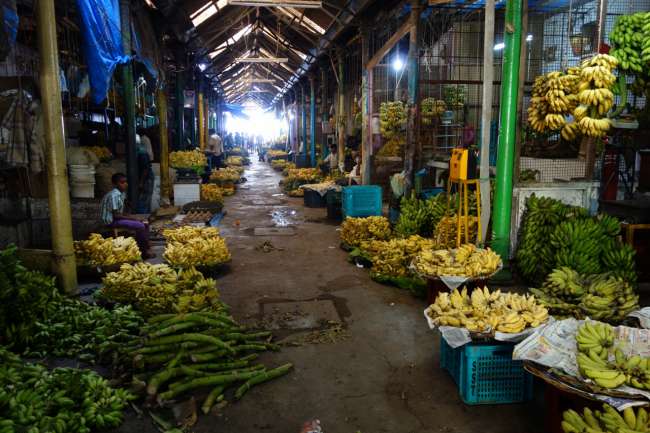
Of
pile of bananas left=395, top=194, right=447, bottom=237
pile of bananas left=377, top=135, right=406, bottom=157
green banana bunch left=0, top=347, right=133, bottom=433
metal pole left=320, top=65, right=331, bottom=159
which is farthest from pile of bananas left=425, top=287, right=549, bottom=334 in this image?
A: metal pole left=320, top=65, right=331, bottom=159

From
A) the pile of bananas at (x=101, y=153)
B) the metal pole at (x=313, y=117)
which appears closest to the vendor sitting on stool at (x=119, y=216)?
the pile of bananas at (x=101, y=153)

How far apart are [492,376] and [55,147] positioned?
511cm

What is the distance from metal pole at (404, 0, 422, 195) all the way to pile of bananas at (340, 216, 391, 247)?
4.45 feet

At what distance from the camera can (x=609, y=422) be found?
267 cm

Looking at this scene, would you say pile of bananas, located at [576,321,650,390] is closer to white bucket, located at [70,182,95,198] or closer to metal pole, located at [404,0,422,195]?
metal pole, located at [404,0,422,195]

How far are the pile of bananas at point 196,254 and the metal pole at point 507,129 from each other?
12.8 feet

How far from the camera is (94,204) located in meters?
8.49

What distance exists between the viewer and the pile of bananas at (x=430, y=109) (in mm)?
12383

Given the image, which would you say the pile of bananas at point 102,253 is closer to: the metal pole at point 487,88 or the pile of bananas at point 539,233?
the metal pole at point 487,88

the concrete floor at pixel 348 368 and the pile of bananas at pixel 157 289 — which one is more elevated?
the pile of bananas at pixel 157 289

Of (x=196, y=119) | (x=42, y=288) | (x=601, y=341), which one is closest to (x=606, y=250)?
(x=601, y=341)

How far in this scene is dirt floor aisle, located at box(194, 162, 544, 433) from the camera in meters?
3.66

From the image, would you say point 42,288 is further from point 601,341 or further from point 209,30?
point 209,30

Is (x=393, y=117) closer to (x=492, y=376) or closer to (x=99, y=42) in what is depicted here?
(x=99, y=42)
